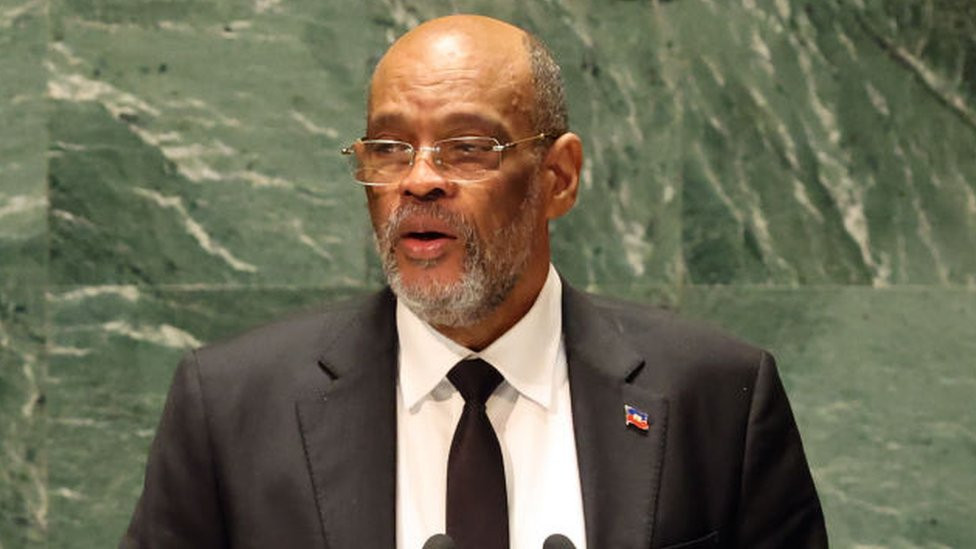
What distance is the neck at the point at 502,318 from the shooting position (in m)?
2.11

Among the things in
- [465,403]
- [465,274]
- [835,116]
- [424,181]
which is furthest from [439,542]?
[835,116]

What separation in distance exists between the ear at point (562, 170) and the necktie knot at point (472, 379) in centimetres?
30

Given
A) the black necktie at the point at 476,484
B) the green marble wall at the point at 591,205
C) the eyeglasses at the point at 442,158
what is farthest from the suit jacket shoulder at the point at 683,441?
→ the green marble wall at the point at 591,205

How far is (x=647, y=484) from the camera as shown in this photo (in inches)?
79.7

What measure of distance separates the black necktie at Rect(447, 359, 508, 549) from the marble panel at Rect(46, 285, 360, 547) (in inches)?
47.5

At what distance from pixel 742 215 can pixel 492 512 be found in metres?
1.47

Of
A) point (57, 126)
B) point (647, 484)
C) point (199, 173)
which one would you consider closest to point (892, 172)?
point (647, 484)

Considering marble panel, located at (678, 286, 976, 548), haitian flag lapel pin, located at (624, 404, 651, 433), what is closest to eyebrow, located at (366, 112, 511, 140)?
haitian flag lapel pin, located at (624, 404, 651, 433)

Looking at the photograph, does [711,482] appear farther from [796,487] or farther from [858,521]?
[858,521]

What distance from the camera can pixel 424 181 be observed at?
6.40ft

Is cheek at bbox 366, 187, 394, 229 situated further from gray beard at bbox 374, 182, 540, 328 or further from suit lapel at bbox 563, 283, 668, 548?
suit lapel at bbox 563, 283, 668, 548

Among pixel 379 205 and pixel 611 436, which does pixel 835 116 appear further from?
pixel 379 205

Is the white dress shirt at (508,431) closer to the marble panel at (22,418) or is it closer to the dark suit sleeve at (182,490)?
the dark suit sleeve at (182,490)

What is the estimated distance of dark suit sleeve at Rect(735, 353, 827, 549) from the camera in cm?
210
